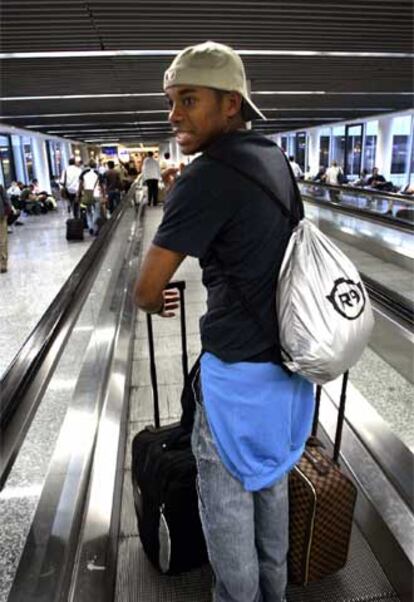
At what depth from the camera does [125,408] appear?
3344mm

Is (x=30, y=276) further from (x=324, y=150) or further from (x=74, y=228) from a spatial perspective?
(x=324, y=150)

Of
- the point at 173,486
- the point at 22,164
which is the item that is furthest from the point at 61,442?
the point at 22,164

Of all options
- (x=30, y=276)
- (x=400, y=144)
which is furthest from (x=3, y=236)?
(x=400, y=144)

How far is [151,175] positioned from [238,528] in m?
15.9

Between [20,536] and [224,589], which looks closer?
[224,589]

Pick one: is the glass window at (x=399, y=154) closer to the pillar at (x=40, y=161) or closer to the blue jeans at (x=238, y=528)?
the pillar at (x=40, y=161)

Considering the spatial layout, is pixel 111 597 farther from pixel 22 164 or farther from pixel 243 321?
pixel 22 164

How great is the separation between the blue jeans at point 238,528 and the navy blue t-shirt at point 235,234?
27cm

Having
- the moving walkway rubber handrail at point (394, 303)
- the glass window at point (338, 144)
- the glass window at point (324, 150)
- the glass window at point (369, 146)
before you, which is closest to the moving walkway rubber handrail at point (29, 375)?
the moving walkway rubber handrail at point (394, 303)

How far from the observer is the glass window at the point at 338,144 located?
27.7 meters

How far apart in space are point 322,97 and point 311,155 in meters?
16.3

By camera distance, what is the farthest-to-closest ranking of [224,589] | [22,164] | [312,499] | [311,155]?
[311,155] < [22,164] < [312,499] < [224,589]

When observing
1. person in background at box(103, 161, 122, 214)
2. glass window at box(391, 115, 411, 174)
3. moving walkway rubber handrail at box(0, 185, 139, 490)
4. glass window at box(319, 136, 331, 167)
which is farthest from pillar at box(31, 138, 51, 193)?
moving walkway rubber handrail at box(0, 185, 139, 490)

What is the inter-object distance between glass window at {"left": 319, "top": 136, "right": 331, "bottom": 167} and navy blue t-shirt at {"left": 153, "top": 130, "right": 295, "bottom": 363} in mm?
29129
